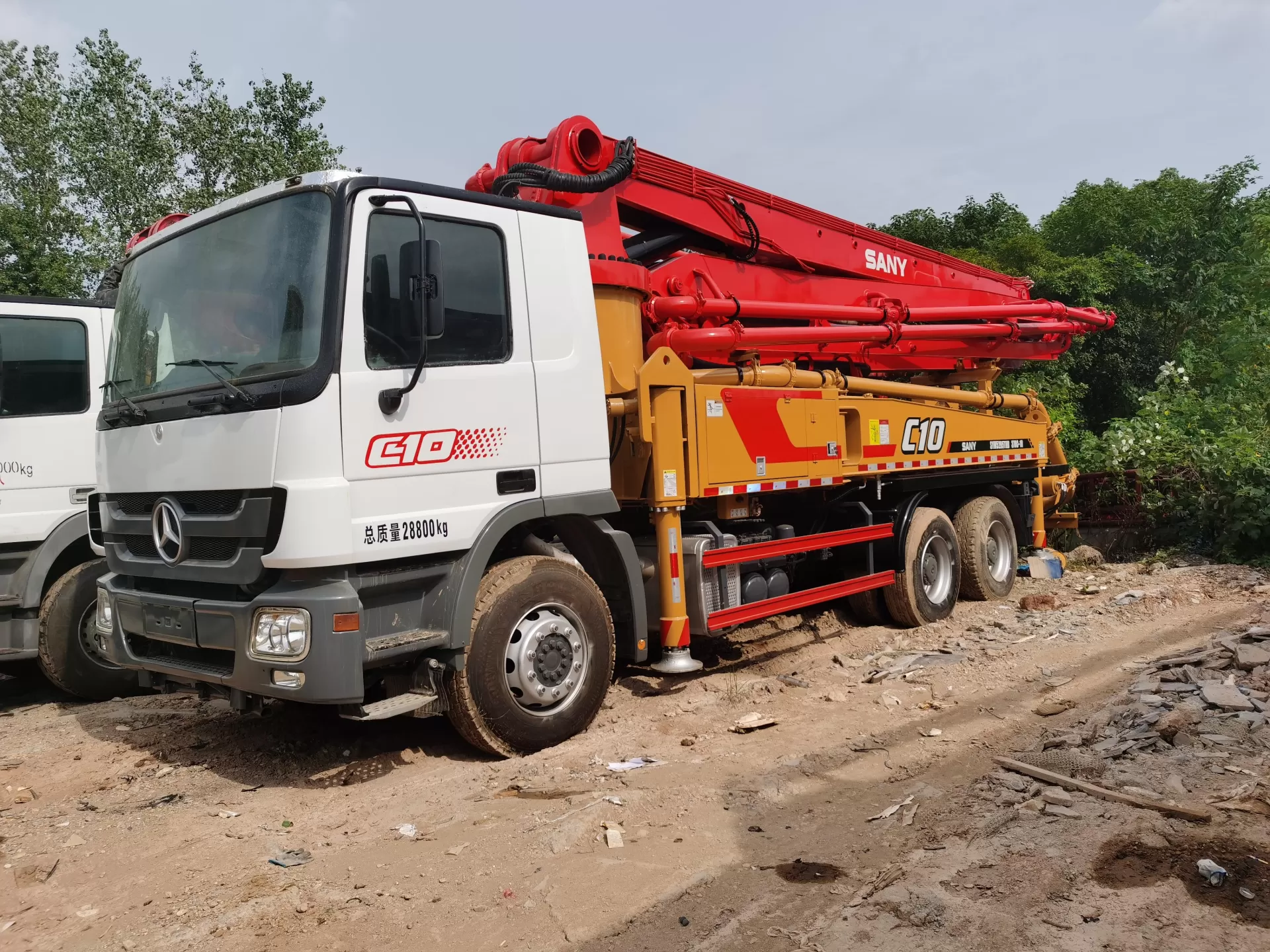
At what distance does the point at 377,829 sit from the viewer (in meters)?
4.05

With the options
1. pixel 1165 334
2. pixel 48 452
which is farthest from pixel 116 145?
pixel 1165 334

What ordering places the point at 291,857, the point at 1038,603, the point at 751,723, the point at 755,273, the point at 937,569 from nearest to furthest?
the point at 291,857
the point at 751,723
the point at 755,273
the point at 937,569
the point at 1038,603

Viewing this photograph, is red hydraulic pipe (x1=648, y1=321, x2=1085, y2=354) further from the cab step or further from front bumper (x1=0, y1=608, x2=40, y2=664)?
front bumper (x1=0, y1=608, x2=40, y2=664)

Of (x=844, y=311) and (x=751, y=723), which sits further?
A: (x=844, y=311)

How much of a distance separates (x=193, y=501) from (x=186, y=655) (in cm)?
78

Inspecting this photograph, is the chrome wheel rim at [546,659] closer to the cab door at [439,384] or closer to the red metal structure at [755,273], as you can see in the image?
the cab door at [439,384]

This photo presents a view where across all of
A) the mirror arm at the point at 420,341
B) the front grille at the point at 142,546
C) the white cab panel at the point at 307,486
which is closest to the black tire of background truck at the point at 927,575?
the mirror arm at the point at 420,341

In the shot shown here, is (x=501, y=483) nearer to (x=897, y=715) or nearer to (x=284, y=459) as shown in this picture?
(x=284, y=459)

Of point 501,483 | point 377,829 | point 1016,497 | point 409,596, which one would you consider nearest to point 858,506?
point 1016,497

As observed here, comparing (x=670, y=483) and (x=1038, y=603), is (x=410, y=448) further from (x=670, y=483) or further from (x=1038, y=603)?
(x=1038, y=603)

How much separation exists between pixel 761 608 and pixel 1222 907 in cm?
354

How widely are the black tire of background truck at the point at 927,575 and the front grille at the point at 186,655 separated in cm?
530

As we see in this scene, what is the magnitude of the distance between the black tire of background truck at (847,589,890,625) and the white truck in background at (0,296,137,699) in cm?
558

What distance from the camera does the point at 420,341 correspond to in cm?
432
